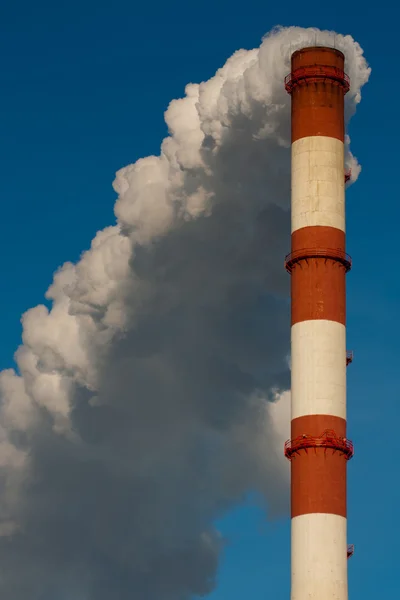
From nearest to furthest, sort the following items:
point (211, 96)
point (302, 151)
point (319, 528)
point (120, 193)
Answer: point (319, 528) < point (302, 151) < point (211, 96) < point (120, 193)

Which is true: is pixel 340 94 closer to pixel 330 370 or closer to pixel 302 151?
pixel 302 151

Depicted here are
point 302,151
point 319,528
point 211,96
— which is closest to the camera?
point 319,528

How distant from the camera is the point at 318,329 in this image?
8544 cm

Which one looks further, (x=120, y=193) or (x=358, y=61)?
(x=120, y=193)

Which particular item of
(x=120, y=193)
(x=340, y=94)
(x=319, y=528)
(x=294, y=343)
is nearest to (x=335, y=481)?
(x=319, y=528)

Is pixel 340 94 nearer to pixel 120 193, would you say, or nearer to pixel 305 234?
pixel 305 234

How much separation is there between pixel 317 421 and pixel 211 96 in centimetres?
2264

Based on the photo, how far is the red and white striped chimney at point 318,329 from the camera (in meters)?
82.4

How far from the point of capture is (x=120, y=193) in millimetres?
103562

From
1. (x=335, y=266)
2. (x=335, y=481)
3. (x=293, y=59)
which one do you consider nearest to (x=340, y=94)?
(x=293, y=59)

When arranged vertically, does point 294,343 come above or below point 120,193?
below

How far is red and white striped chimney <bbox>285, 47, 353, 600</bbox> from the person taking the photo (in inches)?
3243

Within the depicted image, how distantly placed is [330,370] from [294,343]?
265cm

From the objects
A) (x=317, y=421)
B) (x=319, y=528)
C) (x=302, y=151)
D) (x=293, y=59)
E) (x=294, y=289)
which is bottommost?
(x=319, y=528)
